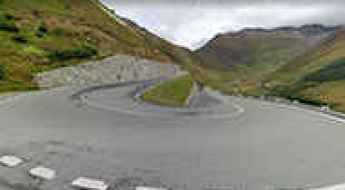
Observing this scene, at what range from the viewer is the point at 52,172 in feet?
27.6

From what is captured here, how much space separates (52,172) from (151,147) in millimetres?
3339

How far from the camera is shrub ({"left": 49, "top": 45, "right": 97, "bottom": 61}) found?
199ft

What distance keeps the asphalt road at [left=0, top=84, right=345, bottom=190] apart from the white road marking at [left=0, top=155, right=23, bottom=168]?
210mm

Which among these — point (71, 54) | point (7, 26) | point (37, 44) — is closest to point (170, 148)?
point (71, 54)

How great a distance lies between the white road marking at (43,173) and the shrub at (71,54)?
175ft

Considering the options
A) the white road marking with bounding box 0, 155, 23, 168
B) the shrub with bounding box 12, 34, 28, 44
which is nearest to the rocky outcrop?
the shrub with bounding box 12, 34, 28, 44

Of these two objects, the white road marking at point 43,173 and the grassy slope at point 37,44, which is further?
the grassy slope at point 37,44

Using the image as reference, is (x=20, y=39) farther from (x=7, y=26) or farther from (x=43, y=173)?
(x=43, y=173)

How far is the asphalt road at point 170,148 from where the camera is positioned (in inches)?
332

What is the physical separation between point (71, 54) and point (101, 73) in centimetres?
845

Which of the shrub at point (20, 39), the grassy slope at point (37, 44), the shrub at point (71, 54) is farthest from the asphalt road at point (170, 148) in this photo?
the shrub at point (20, 39)

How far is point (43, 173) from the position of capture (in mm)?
8312

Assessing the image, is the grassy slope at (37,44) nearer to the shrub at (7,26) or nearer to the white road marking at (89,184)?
the shrub at (7,26)

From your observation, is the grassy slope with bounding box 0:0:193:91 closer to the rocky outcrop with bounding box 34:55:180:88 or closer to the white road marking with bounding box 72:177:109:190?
the rocky outcrop with bounding box 34:55:180:88
